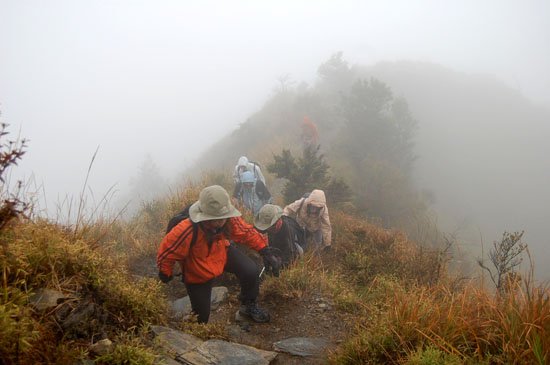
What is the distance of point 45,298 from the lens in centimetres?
257

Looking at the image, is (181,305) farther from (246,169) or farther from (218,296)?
(246,169)

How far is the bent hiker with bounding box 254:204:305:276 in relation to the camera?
5.95m

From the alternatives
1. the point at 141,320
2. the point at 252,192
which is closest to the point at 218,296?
the point at 141,320

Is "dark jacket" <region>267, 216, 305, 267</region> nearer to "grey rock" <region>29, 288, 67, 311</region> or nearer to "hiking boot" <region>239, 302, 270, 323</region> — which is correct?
"hiking boot" <region>239, 302, 270, 323</region>

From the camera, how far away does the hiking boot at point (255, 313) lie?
446 centimetres

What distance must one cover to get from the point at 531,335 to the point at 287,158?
8929 mm

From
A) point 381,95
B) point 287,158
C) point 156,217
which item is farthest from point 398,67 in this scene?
point 156,217

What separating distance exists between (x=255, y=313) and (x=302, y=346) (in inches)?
32.0

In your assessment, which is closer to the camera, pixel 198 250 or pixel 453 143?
pixel 198 250

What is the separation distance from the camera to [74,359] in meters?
2.26

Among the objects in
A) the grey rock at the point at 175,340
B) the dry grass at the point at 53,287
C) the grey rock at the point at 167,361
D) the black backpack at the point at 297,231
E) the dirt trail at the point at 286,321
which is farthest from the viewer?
the black backpack at the point at 297,231

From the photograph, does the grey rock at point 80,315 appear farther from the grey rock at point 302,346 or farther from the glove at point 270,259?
the glove at point 270,259

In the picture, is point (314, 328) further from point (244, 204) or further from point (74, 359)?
point (244, 204)

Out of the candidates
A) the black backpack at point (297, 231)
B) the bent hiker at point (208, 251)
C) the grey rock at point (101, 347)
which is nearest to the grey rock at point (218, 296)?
the bent hiker at point (208, 251)
